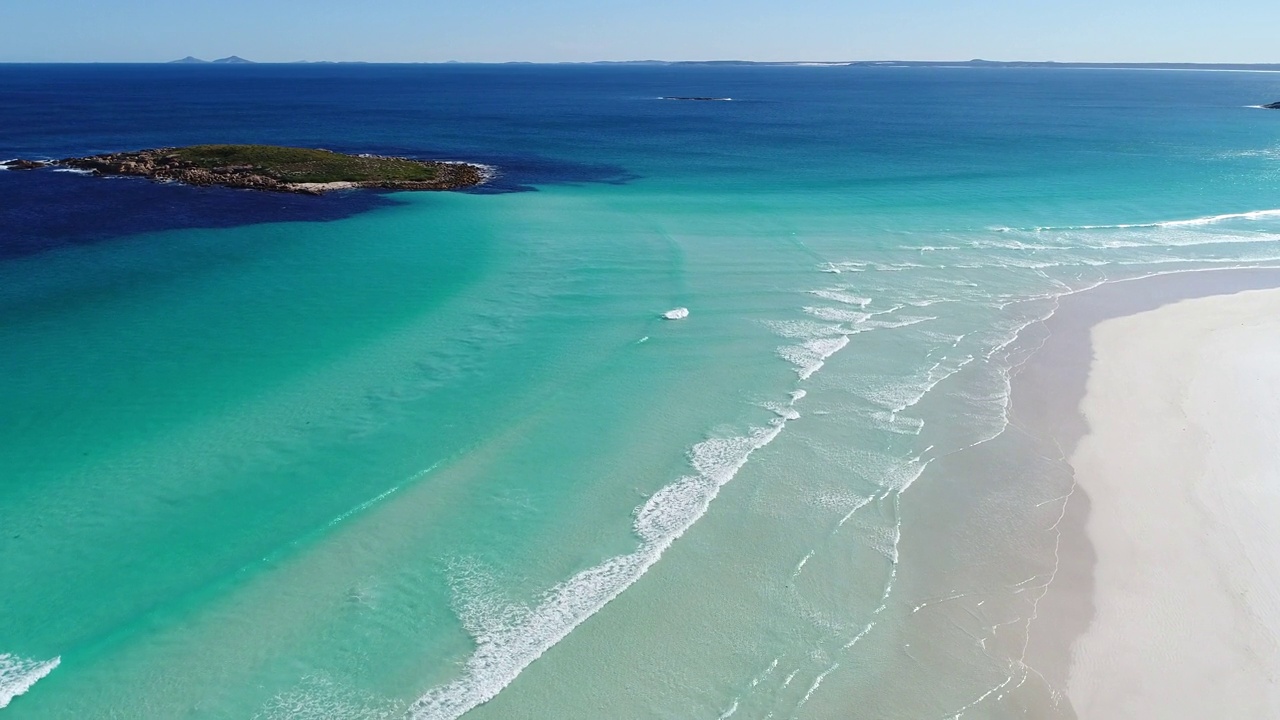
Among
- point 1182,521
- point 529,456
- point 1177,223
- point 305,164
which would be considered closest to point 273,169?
point 305,164

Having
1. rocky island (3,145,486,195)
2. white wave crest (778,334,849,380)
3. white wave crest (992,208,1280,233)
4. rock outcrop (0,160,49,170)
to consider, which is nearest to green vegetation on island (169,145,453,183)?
rocky island (3,145,486,195)

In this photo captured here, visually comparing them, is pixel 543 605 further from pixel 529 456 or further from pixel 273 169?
pixel 273 169

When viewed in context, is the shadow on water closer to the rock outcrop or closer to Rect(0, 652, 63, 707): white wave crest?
the rock outcrop

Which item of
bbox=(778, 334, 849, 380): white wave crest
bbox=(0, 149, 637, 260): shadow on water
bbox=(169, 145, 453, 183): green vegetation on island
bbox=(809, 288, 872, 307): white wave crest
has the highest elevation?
bbox=(169, 145, 453, 183): green vegetation on island

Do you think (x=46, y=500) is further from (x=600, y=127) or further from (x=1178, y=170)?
(x=600, y=127)

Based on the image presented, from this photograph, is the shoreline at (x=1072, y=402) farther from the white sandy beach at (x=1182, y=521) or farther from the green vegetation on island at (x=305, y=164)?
the green vegetation on island at (x=305, y=164)

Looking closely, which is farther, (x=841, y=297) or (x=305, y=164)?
(x=305, y=164)
